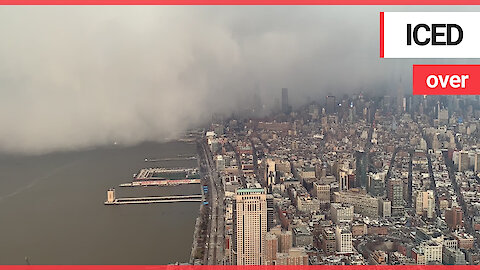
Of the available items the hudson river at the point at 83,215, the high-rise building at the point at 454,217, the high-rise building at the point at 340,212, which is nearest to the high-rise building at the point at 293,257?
the hudson river at the point at 83,215

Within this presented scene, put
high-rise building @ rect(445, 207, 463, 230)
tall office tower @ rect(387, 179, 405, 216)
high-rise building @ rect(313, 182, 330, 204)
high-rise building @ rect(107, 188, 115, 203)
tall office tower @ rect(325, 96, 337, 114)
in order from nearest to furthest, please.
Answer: high-rise building @ rect(445, 207, 463, 230)
high-rise building @ rect(107, 188, 115, 203)
tall office tower @ rect(387, 179, 405, 216)
high-rise building @ rect(313, 182, 330, 204)
tall office tower @ rect(325, 96, 337, 114)

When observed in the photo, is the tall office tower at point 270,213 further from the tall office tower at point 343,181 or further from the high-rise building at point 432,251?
the tall office tower at point 343,181

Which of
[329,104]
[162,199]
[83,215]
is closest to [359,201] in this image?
[329,104]

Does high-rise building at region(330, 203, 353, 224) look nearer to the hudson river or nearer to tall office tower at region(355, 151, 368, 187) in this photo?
tall office tower at region(355, 151, 368, 187)

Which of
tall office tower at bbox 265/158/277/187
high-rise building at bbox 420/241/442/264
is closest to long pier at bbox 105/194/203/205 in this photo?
tall office tower at bbox 265/158/277/187

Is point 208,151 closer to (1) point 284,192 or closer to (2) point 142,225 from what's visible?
(1) point 284,192
